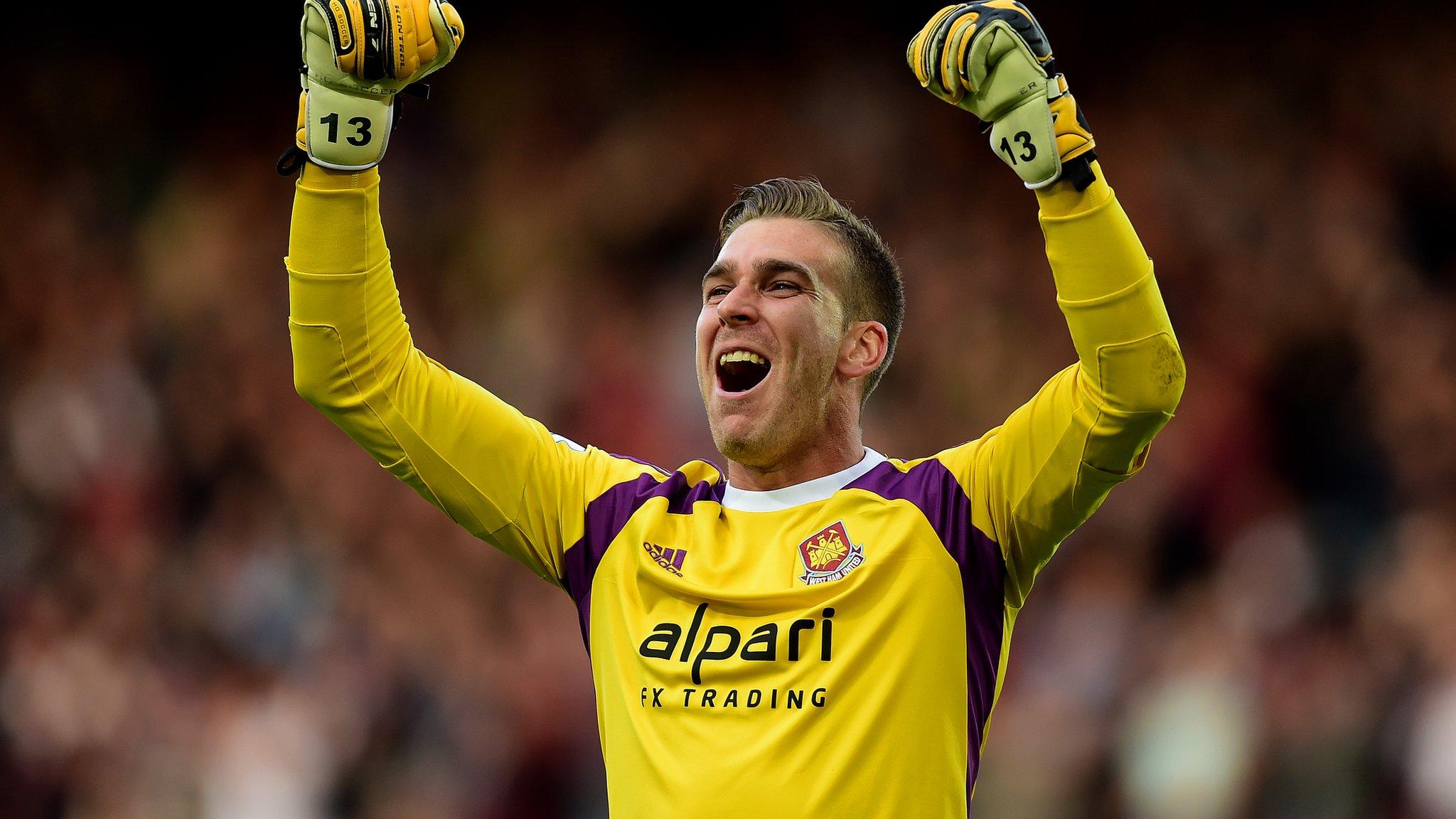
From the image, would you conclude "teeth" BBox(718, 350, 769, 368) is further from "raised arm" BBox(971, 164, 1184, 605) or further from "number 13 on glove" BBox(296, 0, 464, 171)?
"number 13 on glove" BBox(296, 0, 464, 171)

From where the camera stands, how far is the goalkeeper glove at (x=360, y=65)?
304cm

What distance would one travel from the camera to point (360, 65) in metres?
3.06

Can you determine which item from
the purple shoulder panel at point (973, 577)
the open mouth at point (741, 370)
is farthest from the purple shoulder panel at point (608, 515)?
the purple shoulder panel at point (973, 577)

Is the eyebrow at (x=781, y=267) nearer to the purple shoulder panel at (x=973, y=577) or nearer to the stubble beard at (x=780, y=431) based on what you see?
the stubble beard at (x=780, y=431)

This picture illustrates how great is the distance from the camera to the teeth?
3.50 meters

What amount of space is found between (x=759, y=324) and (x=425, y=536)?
215 inches

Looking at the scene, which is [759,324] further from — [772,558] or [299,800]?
[299,800]

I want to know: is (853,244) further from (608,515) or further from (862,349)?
(608,515)

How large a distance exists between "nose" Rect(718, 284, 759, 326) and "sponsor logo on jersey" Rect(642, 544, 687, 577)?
51 centimetres

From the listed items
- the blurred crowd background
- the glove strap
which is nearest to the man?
the glove strap

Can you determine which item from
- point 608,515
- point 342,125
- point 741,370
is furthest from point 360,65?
point 741,370

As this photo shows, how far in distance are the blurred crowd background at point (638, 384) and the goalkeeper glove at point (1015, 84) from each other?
4.05 metres

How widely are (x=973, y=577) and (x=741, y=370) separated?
882mm

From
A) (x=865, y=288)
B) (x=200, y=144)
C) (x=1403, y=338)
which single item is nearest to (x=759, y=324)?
(x=865, y=288)
